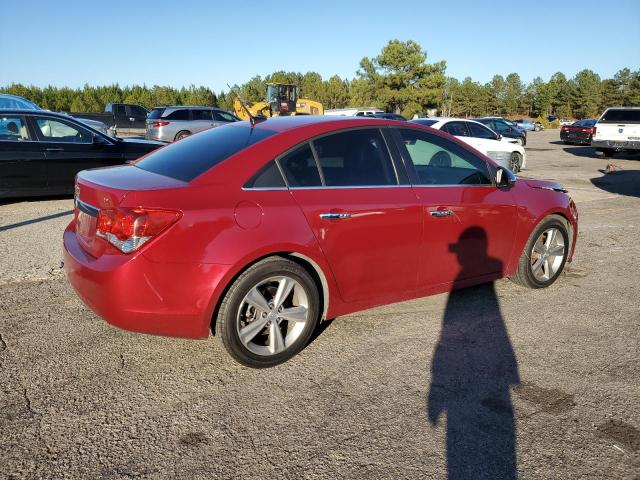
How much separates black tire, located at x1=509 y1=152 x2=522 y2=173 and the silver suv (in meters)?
10.6

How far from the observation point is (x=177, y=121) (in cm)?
1939

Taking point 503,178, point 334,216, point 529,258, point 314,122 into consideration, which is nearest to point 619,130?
point 529,258

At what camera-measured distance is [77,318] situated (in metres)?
4.07

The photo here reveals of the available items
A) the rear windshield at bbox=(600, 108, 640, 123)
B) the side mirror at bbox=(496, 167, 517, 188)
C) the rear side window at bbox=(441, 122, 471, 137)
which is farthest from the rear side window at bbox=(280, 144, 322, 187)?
the rear windshield at bbox=(600, 108, 640, 123)

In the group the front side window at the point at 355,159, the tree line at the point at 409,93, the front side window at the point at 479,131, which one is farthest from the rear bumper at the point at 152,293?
the tree line at the point at 409,93

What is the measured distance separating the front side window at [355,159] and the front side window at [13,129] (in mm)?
6477

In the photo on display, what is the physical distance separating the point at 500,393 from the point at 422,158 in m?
1.94

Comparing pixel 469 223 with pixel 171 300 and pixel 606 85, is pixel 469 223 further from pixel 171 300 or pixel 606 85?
pixel 606 85

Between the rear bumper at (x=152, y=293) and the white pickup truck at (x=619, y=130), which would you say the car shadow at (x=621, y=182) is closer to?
the white pickup truck at (x=619, y=130)

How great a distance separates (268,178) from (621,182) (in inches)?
529

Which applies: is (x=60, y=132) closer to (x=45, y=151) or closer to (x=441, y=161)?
(x=45, y=151)

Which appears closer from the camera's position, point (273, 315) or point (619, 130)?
point (273, 315)

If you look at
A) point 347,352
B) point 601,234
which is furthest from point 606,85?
point 347,352

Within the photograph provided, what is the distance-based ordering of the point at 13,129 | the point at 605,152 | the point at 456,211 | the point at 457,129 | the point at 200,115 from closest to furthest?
the point at 456,211
the point at 13,129
the point at 457,129
the point at 200,115
the point at 605,152
